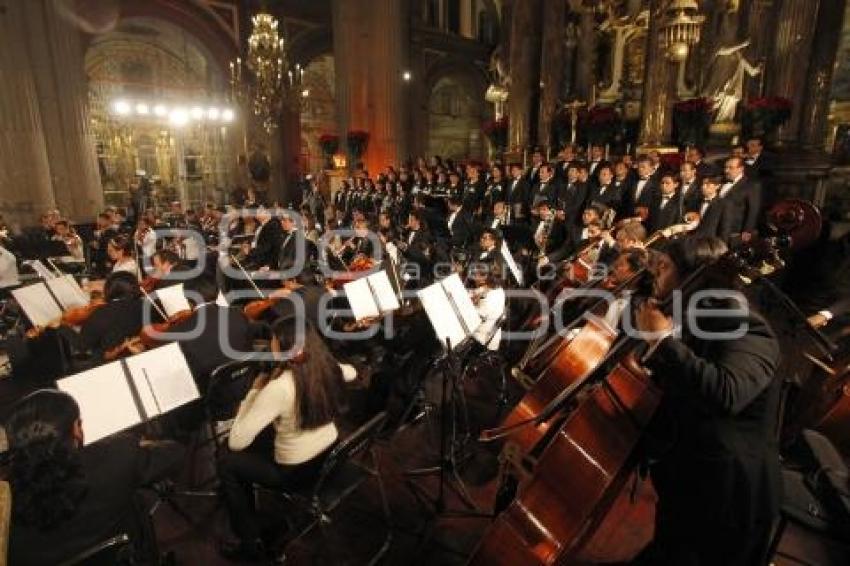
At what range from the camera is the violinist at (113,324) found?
13.9 feet

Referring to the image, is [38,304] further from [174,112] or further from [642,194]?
[174,112]

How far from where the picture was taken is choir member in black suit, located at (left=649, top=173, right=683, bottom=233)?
6727 mm

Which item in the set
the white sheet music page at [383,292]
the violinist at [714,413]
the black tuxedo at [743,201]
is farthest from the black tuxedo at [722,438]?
the black tuxedo at [743,201]

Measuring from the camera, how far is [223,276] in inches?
264

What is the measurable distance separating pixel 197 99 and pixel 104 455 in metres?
19.0

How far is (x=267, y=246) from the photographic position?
7980mm

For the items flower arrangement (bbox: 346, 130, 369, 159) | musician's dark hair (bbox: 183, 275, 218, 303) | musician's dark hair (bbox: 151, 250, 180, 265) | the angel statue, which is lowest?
musician's dark hair (bbox: 183, 275, 218, 303)

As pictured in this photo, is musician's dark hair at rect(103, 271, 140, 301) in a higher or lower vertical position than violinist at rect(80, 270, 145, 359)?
higher

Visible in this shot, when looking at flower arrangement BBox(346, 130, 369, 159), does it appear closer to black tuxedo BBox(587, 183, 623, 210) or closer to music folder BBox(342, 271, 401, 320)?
black tuxedo BBox(587, 183, 623, 210)

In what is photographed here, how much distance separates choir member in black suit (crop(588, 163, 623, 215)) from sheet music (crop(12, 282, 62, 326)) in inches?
277

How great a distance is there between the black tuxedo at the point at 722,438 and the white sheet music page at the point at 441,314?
162 centimetres

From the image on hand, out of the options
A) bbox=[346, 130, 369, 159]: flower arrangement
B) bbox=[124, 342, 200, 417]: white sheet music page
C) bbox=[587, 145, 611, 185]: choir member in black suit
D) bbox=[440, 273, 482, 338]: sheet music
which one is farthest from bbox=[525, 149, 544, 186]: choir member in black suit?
bbox=[124, 342, 200, 417]: white sheet music page

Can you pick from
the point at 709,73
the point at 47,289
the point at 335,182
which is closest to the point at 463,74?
the point at 335,182

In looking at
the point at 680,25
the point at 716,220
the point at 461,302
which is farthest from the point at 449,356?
the point at 680,25
